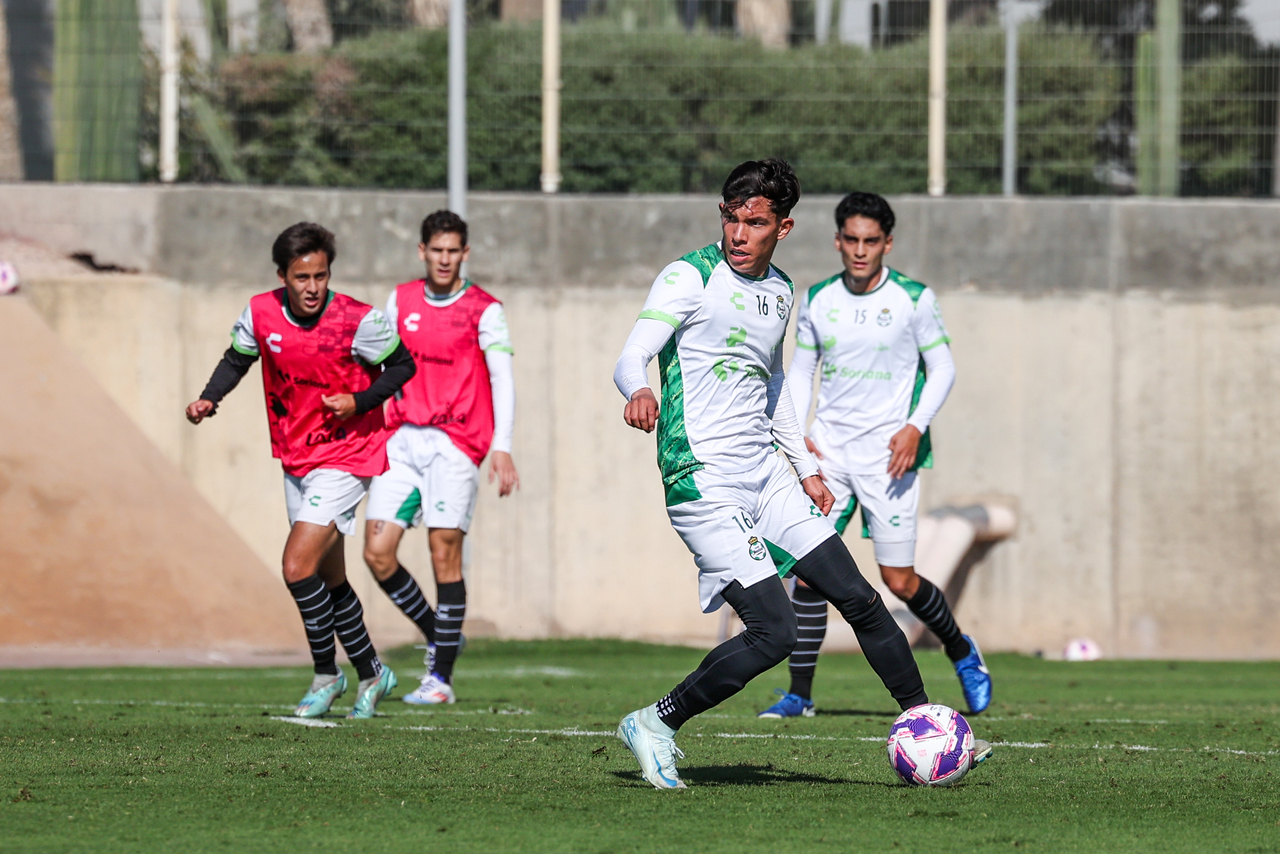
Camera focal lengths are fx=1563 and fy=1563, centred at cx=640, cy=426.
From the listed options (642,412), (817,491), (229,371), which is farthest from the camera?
(229,371)

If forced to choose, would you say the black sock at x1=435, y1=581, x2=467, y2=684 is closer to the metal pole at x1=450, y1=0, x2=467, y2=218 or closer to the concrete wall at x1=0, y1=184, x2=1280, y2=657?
the concrete wall at x1=0, y1=184, x2=1280, y2=657

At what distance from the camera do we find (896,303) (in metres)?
7.32

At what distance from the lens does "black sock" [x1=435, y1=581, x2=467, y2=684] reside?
7.62m

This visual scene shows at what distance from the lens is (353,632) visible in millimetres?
6836

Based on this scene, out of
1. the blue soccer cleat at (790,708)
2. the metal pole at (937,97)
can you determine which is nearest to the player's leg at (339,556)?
the blue soccer cleat at (790,708)

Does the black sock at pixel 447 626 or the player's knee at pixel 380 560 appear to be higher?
the player's knee at pixel 380 560

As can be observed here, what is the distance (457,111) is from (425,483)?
5.30m

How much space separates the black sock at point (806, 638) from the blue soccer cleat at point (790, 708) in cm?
4

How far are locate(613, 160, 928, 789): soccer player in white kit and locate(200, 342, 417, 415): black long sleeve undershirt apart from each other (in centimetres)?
195

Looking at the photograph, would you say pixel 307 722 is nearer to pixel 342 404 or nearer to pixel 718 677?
pixel 342 404

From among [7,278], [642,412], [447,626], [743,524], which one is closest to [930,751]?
[743,524]

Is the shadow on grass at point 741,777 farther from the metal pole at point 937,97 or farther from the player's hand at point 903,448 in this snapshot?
the metal pole at point 937,97

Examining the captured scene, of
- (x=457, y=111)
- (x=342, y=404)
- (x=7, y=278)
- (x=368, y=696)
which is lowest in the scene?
(x=368, y=696)

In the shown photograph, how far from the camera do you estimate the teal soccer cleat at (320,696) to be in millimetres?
6633
